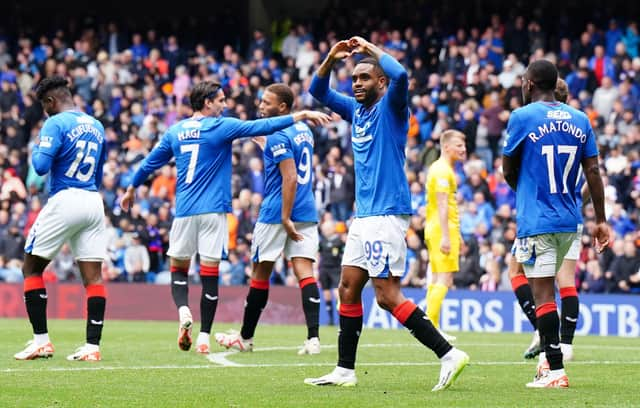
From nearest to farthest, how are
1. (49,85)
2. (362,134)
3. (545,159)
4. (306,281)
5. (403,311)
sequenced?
(403,311) → (362,134) → (545,159) → (49,85) → (306,281)

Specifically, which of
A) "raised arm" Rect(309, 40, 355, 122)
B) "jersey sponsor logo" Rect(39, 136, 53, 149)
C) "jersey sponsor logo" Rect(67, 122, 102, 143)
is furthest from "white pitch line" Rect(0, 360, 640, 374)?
"raised arm" Rect(309, 40, 355, 122)

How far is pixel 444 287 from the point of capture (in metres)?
14.0

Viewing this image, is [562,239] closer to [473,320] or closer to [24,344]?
[24,344]

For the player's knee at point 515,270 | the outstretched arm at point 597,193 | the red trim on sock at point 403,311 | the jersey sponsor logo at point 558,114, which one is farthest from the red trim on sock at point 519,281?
the red trim on sock at point 403,311

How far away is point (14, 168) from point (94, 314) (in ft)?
55.9

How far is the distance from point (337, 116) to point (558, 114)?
16715mm

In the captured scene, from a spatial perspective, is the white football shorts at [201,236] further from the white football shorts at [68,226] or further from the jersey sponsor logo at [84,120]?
the jersey sponsor logo at [84,120]

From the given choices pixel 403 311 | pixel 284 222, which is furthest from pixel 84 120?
pixel 403 311

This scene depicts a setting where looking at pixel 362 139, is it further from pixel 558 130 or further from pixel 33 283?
pixel 33 283

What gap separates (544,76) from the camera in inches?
346

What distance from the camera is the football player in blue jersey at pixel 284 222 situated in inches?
463

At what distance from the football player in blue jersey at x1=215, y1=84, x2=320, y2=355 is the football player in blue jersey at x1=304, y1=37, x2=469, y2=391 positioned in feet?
9.87

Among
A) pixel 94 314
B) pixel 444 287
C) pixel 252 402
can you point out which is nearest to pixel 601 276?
pixel 444 287

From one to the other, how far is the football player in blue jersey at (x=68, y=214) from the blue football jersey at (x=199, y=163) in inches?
33.6
